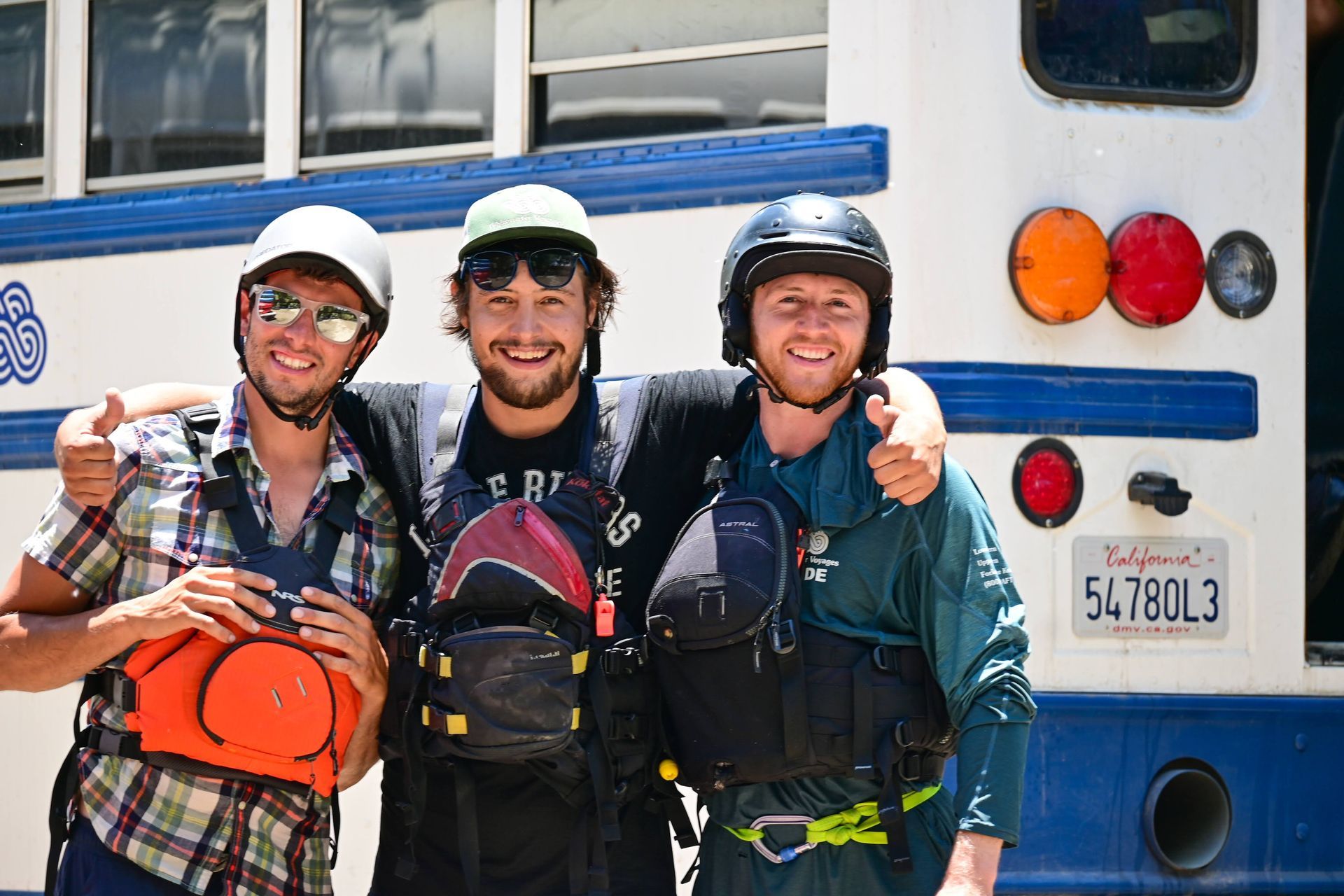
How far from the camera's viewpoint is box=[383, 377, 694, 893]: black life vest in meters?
2.73

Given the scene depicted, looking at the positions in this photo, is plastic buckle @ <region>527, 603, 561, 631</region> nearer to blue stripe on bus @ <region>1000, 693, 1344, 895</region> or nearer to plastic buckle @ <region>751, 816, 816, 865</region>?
plastic buckle @ <region>751, 816, 816, 865</region>

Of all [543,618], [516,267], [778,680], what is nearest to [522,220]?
[516,267]

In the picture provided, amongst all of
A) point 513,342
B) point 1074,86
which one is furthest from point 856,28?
point 513,342

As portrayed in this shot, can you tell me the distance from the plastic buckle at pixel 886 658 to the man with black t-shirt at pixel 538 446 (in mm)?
385

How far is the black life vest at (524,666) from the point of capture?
8.95 ft

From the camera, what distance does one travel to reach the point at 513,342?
2953mm

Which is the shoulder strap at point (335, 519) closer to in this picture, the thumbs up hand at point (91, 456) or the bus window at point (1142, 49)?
the thumbs up hand at point (91, 456)

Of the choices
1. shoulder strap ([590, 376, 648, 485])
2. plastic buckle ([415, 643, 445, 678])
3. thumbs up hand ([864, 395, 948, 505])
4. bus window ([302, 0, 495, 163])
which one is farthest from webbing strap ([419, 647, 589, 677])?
Answer: bus window ([302, 0, 495, 163])

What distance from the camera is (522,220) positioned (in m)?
2.98

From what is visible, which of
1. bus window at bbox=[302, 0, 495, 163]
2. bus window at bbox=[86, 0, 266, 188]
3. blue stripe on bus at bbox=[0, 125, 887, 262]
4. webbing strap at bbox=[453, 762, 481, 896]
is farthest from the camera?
bus window at bbox=[86, 0, 266, 188]

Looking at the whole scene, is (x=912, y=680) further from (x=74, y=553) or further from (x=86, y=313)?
(x=86, y=313)

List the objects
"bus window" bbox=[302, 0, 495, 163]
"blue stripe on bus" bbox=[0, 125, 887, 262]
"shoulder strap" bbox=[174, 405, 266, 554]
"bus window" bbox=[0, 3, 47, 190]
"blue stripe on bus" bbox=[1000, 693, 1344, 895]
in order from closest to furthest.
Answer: "shoulder strap" bbox=[174, 405, 266, 554]
"blue stripe on bus" bbox=[1000, 693, 1344, 895]
"blue stripe on bus" bbox=[0, 125, 887, 262]
"bus window" bbox=[302, 0, 495, 163]
"bus window" bbox=[0, 3, 47, 190]

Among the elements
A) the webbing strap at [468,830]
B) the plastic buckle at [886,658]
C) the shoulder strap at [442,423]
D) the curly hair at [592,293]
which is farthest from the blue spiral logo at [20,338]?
the plastic buckle at [886,658]

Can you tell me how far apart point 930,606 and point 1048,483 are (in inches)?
38.1
